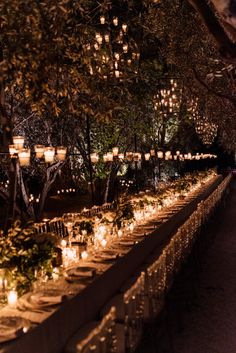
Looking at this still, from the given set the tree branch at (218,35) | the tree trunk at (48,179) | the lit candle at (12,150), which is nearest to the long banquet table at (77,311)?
the tree branch at (218,35)

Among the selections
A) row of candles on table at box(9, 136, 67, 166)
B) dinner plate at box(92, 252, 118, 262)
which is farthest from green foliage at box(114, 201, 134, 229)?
row of candles on table at box(9, 136, 67, 166)

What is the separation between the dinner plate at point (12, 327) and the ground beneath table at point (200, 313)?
1.73 m

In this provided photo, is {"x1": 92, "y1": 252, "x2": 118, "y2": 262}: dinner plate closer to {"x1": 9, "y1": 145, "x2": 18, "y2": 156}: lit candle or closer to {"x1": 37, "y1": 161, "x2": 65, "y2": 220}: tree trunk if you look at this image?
{"x1": 9, "y1": 145, "x2": 18, "y2": 156}: lit candle

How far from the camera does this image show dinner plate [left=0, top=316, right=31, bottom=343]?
3498 millimetres

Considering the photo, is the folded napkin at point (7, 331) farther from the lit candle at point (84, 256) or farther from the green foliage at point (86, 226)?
the green foliage at point (86, 226)

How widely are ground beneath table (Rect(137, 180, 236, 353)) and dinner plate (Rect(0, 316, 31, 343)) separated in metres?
1.73

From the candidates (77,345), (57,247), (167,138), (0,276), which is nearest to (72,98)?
(57,247)

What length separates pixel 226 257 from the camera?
10281 millimetres

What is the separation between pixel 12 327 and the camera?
3.69 meters

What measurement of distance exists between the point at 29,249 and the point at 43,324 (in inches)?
42.7

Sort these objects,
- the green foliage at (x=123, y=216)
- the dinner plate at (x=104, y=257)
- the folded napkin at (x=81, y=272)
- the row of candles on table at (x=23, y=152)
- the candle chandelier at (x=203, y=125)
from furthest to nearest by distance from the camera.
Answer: the candle chandelier at (x=203, y=125)
the row of candles on table at (x=23, y=152)
the green foliage at (x=123, y=216)
the dinner plate at (x=104, y=257)
the folded napkin at (x=81, y=272)

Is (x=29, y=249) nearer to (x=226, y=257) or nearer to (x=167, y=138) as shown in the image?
(x=226, y=257)

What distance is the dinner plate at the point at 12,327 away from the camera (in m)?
3.50

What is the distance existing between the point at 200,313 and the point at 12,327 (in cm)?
353
